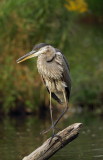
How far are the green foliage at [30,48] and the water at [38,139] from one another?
2.61 ft

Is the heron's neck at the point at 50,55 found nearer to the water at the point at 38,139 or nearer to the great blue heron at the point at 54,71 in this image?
the great blue heron at the point at 54,71

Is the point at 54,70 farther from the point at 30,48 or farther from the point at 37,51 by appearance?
the point at 30,48

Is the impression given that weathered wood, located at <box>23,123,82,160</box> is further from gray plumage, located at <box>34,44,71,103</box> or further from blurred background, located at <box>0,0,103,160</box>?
blurred background, located at <box>0,0,103,160</box>

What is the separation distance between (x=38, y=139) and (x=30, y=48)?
14.2 feet

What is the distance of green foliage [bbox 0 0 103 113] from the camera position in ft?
48.0

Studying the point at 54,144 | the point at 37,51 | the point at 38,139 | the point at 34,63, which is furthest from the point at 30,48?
the point at 54,144

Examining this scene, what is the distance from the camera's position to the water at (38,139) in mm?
9234

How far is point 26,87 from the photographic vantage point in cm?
1476

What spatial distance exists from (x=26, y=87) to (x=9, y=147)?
15.6ft

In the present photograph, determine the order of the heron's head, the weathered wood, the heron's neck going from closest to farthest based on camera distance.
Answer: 1. the weathered wood
2. the heron's head
3. the heron's neck

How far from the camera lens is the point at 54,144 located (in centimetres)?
770

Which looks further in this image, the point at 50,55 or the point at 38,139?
the point at 38,139

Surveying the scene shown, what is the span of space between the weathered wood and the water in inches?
50.0

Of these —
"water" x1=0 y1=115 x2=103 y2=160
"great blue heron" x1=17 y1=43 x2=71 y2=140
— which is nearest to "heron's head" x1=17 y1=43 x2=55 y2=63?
"great blue heron" x1=17 y1=43 x2=71 y2=140
